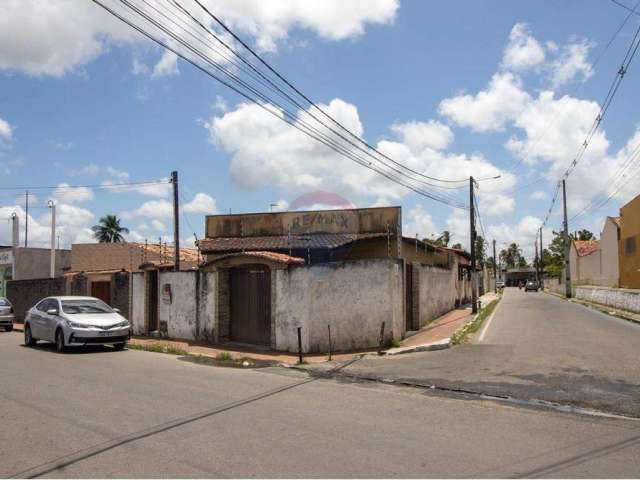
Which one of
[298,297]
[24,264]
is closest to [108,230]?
[24,264]

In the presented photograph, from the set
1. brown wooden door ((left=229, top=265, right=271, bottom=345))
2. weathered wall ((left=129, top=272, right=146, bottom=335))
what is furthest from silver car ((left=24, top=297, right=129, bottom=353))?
weathered wall ((left=129, top=272, right=146, bottom=335))

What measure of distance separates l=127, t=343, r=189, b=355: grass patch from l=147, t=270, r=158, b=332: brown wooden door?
125 inches

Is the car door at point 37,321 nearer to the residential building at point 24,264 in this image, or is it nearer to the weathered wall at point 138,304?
the weathered wall at point 138,304

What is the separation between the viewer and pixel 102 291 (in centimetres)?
2291

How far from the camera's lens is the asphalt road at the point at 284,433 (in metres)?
5.26

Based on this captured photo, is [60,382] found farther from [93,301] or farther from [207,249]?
[207,249]

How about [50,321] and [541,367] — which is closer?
[541,367]

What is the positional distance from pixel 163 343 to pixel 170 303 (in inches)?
72.7

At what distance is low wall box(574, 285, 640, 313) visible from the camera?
82.9 ft

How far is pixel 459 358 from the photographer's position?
1298 centimetres

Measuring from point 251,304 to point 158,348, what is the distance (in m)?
2.86

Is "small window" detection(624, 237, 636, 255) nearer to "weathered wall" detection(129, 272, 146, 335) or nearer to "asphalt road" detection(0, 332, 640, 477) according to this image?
"weathered wall" detection(129, 272, 146, 335)

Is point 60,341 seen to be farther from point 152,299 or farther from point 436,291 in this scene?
point 436,291

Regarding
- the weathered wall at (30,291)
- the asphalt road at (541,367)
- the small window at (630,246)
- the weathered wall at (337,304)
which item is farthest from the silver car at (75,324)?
the small window at (630,246)
